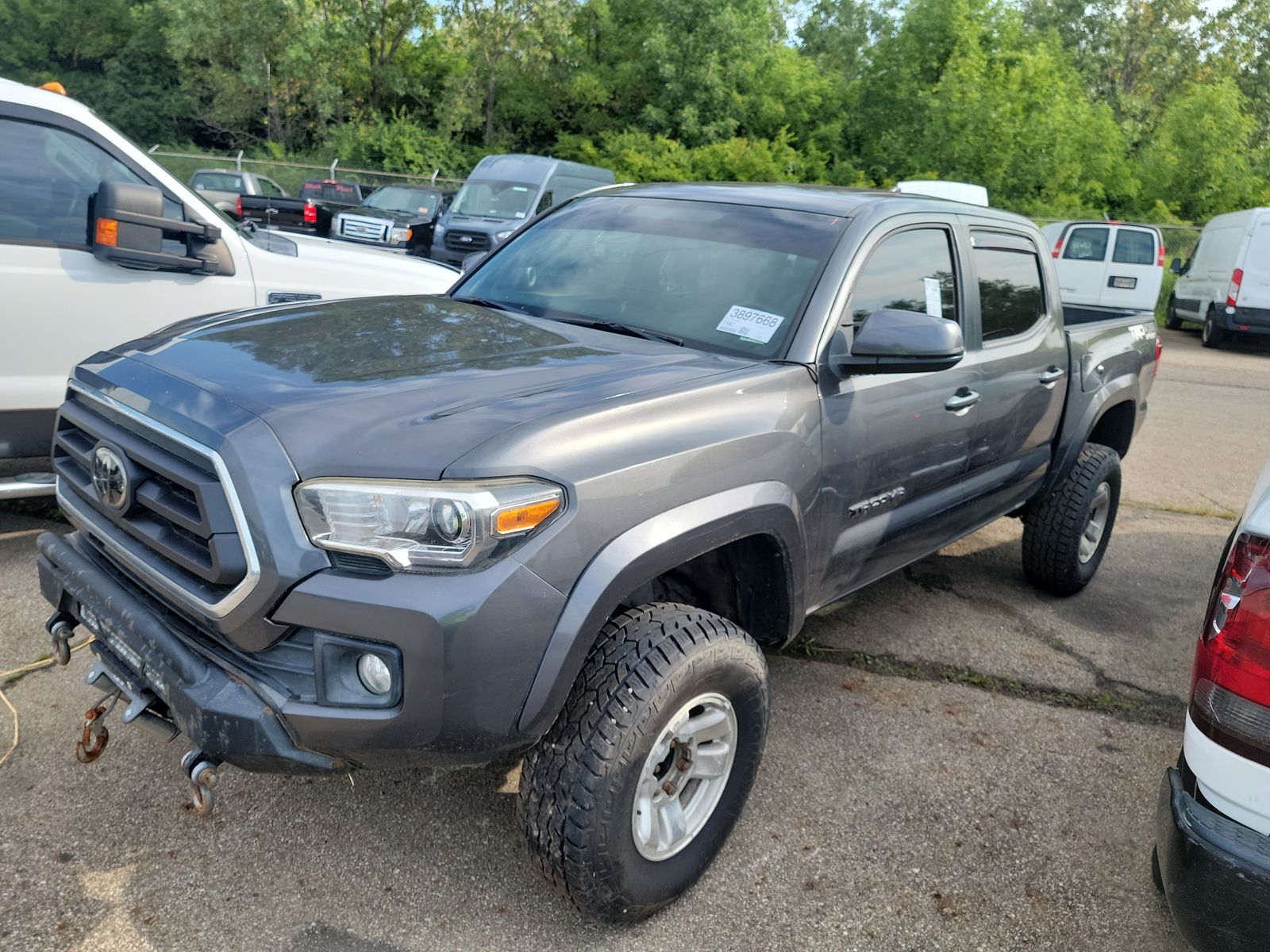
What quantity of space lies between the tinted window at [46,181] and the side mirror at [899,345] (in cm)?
335

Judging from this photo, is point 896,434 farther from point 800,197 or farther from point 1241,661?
point 1241,661

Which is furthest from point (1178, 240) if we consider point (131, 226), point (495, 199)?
point (131, 226)

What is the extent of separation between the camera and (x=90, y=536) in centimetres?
276

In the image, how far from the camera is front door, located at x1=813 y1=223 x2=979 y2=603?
3102 millimetres

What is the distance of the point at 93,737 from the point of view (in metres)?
2.70

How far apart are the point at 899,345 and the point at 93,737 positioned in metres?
2.41

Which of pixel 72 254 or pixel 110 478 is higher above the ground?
pixel 72 254

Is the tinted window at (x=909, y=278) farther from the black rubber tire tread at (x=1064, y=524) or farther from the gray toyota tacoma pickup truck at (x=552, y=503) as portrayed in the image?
the black rubber tire tread at (x=1064, y=524)

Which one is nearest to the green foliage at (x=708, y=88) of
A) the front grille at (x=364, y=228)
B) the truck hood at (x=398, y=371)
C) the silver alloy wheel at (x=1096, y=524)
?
the front grille at (x=364, y=228)

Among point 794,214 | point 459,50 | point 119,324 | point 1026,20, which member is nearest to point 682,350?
point 794,214

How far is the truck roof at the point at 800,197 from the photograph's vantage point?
11.5ft

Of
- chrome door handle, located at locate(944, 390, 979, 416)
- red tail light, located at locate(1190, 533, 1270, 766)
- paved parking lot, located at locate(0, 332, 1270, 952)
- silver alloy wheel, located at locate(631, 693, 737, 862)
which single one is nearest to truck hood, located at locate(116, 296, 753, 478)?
silver alloy wheel, located at locate(631, 693, 737, 862)

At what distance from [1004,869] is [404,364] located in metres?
2.16

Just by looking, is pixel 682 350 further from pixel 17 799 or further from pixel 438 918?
pixel 17 799
